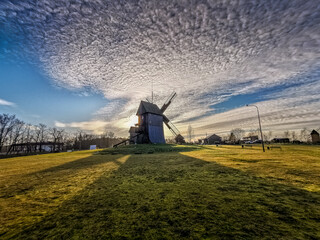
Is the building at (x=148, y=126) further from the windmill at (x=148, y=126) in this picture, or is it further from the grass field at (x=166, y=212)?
the grass field at (x=166, y=212)

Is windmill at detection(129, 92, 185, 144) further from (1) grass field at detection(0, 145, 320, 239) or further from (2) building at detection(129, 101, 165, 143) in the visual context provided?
(1) grass field at detection(0, 145, 320, 239)

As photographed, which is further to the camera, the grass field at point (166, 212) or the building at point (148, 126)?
the building at point (148, 126)

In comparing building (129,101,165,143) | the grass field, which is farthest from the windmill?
the grass field

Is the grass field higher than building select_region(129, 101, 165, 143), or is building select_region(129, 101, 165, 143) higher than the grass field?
building select_region(129, 101, 165, 143)

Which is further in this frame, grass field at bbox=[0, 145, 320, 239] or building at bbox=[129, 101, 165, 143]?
building at bbox=[129, 101, 165, 143]

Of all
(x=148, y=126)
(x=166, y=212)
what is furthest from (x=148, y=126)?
(x=166, y=212)

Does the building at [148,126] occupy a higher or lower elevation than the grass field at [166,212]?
higher

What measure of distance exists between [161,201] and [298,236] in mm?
2710

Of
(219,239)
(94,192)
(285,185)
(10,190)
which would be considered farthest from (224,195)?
(10,190)

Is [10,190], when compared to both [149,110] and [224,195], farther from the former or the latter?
[149,110]

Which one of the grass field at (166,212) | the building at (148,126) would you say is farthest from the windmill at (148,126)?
the grass field at (166,212)

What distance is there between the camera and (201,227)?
248cm

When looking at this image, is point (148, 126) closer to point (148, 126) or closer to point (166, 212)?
point (148, 126)

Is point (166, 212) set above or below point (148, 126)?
below
